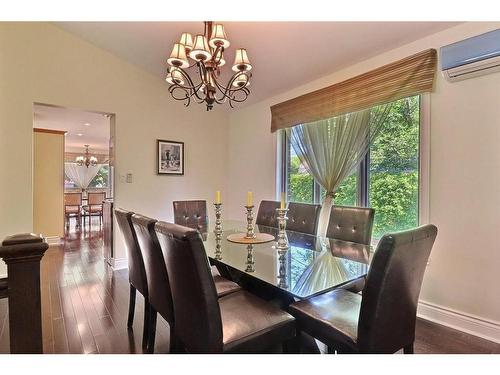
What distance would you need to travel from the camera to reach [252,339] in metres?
1.32

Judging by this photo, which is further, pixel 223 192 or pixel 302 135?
pixel 223 192

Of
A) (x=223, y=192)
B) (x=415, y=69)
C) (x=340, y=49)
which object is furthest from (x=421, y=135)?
(x=223, y=192)

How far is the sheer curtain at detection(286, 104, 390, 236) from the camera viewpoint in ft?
9.18

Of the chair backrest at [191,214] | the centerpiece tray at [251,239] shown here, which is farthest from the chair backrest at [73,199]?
the centerpiece tray at [251,239]

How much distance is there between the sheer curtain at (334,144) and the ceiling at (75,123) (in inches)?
113

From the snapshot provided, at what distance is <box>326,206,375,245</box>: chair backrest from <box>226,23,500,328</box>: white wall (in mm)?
588

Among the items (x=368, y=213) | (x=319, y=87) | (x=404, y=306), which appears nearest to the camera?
(x=404, y=306)

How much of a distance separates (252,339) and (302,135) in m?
2.64

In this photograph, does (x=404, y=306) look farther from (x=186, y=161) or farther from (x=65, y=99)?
(x=65, y=99)

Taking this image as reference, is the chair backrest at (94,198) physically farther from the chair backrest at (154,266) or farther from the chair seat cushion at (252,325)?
the chair seat cushion at (252,325)

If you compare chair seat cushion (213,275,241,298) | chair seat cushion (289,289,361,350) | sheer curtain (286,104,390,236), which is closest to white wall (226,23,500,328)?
sheer curtain (286,104,390,236)

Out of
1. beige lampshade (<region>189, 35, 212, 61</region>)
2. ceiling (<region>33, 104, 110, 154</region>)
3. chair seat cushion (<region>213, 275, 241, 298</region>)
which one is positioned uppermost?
ceiling (<region>33, 104, 110, 154</region>)

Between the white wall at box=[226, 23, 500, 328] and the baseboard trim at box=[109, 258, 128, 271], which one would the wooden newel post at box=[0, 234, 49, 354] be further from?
the baseboard trim at box=[109, 258, 128, 271]

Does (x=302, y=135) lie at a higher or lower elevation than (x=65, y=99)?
lower
